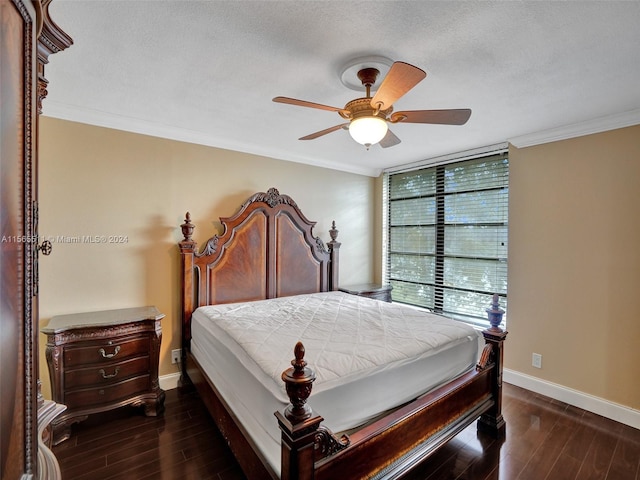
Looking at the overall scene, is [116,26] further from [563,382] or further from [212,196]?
[563,382]

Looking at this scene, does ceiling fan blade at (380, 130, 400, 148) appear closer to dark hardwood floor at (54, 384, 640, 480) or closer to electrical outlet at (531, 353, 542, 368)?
dark hardwood floor at (54, 384, 640, 480)

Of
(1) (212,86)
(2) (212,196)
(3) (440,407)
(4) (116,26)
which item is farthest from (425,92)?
(2) (212,196)

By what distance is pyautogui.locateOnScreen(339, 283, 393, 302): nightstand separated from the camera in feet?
12.8

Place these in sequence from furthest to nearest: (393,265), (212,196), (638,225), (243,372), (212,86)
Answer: (393,265), (212,196), (638,225), (212,86), (243,372)

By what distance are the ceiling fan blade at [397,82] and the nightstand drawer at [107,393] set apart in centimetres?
267

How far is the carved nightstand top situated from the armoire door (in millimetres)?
1714

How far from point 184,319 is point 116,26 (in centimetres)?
230

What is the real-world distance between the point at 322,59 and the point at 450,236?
274 cm

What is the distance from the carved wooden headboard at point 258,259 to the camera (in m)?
2.97

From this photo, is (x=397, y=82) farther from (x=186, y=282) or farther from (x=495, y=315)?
(x=186, y=282)

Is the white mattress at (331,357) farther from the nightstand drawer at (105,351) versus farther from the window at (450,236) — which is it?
the window at (450,236)

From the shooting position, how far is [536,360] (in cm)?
299

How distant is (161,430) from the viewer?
2.30 meters

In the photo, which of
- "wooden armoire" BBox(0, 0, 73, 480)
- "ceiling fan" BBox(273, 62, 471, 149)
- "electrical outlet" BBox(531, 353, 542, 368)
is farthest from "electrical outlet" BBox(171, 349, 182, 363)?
"electrical outlet" BBox(531, 353, 542, 368)
